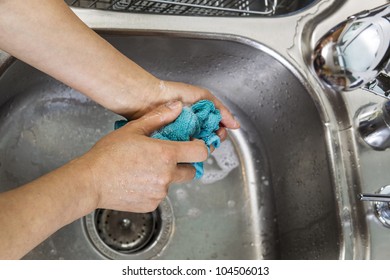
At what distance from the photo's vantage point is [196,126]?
2.34 ft

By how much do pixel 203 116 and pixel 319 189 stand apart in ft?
0.86

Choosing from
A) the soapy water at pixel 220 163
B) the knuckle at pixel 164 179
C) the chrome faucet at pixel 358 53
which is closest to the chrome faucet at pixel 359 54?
the chrome faucet at pixel 358 53

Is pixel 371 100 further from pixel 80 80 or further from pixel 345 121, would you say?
pixel 80 80

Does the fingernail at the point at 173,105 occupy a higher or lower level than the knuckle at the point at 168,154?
higher

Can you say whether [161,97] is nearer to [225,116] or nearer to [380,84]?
[225,116]

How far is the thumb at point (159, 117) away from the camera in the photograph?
0.68 metres

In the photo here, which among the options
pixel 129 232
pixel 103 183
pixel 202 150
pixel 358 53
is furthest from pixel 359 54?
pixel 129 232

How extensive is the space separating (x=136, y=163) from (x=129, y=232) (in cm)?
30

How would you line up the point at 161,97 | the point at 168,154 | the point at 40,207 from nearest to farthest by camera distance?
the point at 40,207, the point at 168,154, the point at 161,97

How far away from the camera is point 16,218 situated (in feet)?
1.67

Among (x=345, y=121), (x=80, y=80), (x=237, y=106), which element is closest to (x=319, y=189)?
(x=345, y=121)

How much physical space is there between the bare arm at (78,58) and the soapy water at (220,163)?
0.19 m

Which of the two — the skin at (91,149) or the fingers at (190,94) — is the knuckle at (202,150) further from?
the fingers at (190,94)
